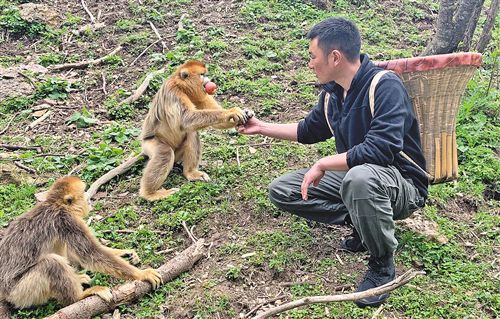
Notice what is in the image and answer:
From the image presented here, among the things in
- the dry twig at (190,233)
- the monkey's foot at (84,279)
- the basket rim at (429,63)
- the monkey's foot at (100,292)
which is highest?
the basket rim at (429,63)

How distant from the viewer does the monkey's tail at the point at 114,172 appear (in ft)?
21.7

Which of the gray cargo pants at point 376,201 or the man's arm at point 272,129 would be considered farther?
the man's arm at point 272,129

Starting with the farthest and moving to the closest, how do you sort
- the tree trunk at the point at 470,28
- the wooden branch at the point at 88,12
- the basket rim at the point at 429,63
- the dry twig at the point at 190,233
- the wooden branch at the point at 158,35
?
the wooden branch at the point at 88,12, the wooden branch at the point at 158,35, the tree trunk at the point at 470,28, the dry twig at the point at 190,233, the basket rim at the point at 429,63

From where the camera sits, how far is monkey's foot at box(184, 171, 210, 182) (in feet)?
21.8

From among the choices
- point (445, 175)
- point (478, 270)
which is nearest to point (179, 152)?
point (445, 175)

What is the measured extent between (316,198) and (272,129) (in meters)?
1.00

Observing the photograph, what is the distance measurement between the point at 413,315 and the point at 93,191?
4.03m

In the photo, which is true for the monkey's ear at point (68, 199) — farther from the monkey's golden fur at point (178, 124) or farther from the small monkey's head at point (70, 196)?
the monkey's golden fur at point (178, 124)

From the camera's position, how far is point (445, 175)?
522 centimetres

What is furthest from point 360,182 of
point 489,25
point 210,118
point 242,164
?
point 489,25

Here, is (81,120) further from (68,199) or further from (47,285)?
(47,285)

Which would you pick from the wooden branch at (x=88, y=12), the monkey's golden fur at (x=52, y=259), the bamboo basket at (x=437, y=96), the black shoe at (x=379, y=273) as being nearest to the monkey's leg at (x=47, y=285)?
the monkey's golden fur at (x=52, y=259)

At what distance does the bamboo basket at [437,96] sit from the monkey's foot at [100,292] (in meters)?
3.18

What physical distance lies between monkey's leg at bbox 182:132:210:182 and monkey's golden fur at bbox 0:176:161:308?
2.05 meters
